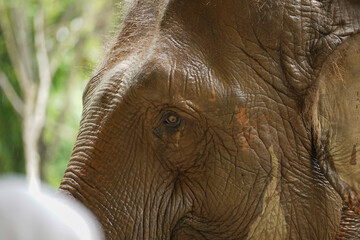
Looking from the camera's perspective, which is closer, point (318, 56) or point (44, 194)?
point (44, 194)

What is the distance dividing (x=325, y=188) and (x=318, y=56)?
550 millimetres

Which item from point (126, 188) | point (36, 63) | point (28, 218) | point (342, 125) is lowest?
point (36, 63)

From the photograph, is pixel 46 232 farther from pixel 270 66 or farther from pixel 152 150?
pixel 270 66

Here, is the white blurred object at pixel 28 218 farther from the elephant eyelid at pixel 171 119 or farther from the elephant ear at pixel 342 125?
the elephant ear at pixel 342 125

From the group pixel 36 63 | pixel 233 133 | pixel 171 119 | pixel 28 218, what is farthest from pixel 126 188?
pixel 36 63

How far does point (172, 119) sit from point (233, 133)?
0.26 metres

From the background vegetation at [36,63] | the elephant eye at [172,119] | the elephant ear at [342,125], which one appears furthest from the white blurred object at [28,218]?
the background vegetation at [36,63]

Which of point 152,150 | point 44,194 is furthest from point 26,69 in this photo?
point 44,194

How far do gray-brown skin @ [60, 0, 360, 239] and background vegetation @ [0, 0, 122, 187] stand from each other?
8.25 metres

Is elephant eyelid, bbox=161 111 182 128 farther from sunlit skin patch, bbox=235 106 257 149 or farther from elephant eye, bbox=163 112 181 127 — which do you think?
sunlit skin patch, bbox=235 106 257 149

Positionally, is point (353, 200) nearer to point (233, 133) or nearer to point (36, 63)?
point (233, 133)

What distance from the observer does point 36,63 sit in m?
12.3

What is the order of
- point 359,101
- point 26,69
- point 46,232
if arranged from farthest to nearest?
A: point 26,69, point 359,101, point 46,232

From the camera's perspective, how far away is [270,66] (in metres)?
2.54
